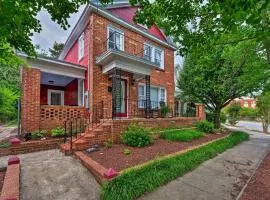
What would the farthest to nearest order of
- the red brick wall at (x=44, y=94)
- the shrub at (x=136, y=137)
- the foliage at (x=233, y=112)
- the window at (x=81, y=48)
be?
the foliage at (x=233, y=112) < the red brick wall at (x=44, y=94) < the window at (x=81, y=48) < the shrub at (x=136, y=137)

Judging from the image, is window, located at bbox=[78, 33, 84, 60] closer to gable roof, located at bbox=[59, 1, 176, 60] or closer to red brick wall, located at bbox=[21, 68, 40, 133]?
gable roof, located at bbox=[59, 1, 176, 60]

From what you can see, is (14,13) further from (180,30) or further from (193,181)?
(193,181)

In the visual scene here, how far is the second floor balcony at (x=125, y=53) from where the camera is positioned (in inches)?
356

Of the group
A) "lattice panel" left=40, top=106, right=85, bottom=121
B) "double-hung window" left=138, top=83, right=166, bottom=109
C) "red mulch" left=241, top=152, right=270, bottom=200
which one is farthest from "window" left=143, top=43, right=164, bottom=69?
"red mulch" left=241, top=152, right=270, bottom=200

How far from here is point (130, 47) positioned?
1184 cm

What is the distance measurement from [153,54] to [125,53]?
5088 mm

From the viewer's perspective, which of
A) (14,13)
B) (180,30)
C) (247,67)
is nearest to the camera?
(14,13)

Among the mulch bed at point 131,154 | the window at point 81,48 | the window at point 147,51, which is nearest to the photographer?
the mulch bed at point 131,154

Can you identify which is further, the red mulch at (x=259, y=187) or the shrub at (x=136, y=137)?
the shrub at (x=136, y=137)

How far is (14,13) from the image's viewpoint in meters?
2.74

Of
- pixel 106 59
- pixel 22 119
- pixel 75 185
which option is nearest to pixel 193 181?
pixel 75 185

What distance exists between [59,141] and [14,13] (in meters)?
6.22

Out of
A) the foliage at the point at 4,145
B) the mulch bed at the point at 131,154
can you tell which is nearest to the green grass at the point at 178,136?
the mulch bed at the point at 131,154

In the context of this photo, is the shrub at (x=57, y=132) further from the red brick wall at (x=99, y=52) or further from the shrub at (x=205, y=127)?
the shrub at (x=205, y=127)
